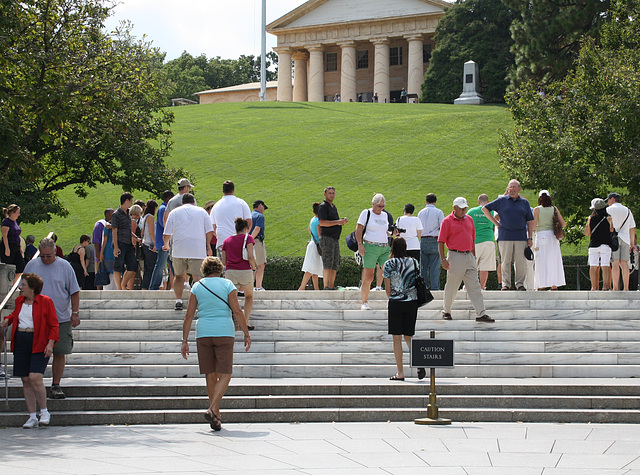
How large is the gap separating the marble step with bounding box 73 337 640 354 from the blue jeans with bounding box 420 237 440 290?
11.2ft

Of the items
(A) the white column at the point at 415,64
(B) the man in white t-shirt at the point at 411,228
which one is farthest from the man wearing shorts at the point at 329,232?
(A) the white column at the point at 415,64

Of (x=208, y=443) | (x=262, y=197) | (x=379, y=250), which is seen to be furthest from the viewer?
(x=262, y=197)

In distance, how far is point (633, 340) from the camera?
11.9 m

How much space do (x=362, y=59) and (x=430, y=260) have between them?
72.4 m

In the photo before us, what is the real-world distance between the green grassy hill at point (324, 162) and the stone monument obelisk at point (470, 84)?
8.11m

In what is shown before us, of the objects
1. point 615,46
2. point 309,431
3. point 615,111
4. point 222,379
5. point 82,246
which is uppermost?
point 615,46

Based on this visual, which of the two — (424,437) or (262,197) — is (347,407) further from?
(262,197)

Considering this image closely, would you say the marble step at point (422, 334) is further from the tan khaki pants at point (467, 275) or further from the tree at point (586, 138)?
the tree at point (586, 138)

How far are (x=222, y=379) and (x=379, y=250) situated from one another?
5042 mm

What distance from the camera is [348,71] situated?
80875 millimetres

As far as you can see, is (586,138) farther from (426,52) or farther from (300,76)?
(300,76)

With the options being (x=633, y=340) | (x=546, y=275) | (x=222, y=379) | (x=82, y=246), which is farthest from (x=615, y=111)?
(x=222, y=379)

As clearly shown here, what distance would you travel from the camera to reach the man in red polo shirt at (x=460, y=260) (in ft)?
39.5

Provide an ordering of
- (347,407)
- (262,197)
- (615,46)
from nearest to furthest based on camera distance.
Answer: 1. (347,407)
2. (615,46)
3. (262,197)
